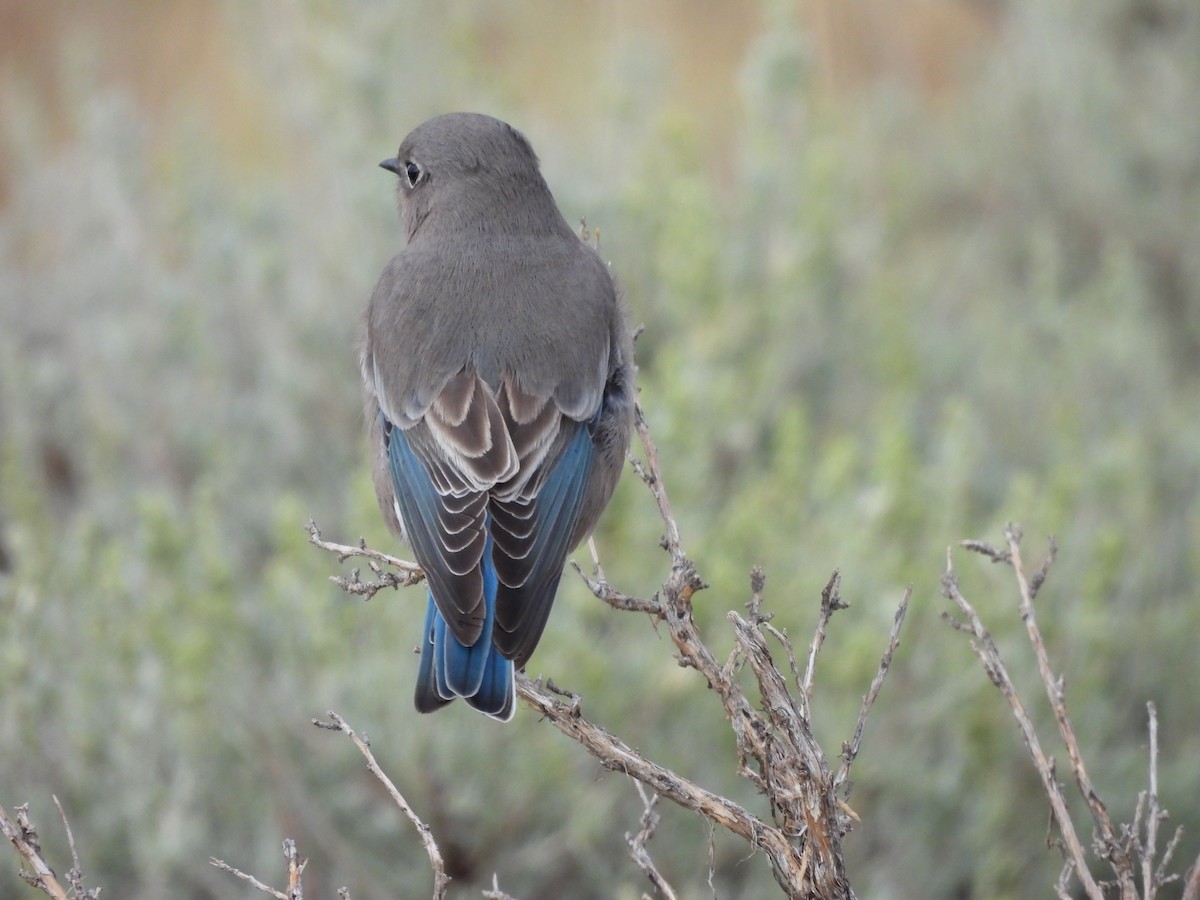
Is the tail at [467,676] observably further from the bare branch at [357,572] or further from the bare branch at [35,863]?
the bare branch at [35,863]

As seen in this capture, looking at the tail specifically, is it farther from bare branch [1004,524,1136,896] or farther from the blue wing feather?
bare branch [1004,524,1136,896]

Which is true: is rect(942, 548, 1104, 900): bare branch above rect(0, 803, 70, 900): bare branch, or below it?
above

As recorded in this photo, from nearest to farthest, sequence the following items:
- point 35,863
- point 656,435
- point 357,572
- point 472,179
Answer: point 35,863
point 357,572
point 472,179
point 656,435

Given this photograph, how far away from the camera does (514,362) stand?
135 inches

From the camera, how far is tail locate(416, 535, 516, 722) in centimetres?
283

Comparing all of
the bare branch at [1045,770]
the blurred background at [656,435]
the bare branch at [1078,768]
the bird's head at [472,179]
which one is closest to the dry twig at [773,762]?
the bare branch at [1045,770]

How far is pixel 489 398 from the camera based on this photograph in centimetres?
338

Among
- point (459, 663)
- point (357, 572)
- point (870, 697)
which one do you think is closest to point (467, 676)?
point (459, 663)

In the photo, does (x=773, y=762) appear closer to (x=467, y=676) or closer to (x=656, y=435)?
(x=467, y=676)

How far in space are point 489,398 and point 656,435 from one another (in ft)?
4.73

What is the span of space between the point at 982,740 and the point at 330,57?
3.89 m

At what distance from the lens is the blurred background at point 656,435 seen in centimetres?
429

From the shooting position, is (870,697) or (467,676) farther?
(467,676)

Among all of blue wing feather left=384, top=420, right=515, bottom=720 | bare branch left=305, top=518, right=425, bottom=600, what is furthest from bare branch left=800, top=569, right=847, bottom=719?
bare branch left=305, top=518, right=425, bottom=600
